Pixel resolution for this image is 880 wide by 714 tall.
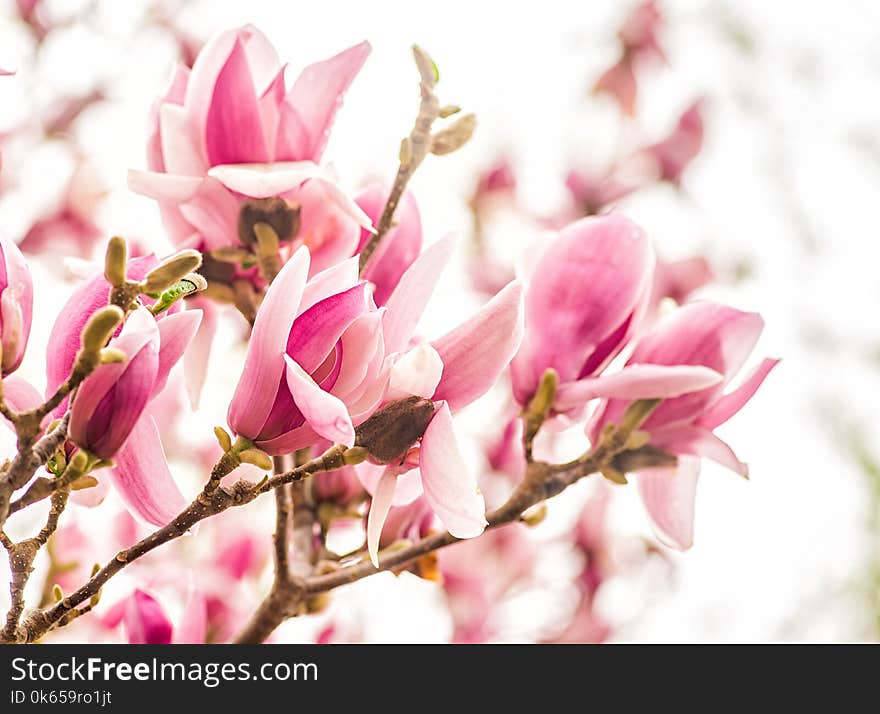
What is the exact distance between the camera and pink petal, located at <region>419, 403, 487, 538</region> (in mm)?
374

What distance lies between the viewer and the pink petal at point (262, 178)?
462 millimetres

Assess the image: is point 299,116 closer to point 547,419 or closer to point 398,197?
point 398,197

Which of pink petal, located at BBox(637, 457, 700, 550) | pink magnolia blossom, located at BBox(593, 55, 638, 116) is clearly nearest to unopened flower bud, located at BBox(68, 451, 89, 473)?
pink petal, located at BBox(637, 457, 700, 550)

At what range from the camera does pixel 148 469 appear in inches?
14.8

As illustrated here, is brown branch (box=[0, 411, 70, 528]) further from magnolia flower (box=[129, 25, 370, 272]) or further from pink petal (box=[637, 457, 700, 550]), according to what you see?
pink petal (box=[637, 457, 700, 550])

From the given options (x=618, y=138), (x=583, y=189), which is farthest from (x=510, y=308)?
(x=618, y=138)

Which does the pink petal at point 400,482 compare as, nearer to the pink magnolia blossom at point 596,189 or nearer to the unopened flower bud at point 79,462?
the unopened flower bud at point 79,462

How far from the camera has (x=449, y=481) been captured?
38 centimetres

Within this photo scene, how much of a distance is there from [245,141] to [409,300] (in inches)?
→ 6.0

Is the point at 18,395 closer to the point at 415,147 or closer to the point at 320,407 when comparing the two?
the point at 320,407

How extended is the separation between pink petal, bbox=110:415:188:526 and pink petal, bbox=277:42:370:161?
0.61 feet


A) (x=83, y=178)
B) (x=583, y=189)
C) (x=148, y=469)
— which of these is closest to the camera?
(x=148, y=469)
